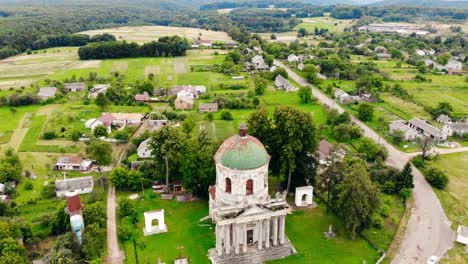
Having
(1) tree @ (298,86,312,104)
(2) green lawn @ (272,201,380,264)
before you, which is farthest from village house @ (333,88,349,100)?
(2) green lawn @ (272,201,380,264)

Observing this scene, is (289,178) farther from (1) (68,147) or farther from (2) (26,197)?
(1) (68,147)

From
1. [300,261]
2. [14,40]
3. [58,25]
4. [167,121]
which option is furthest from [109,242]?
[58,25]

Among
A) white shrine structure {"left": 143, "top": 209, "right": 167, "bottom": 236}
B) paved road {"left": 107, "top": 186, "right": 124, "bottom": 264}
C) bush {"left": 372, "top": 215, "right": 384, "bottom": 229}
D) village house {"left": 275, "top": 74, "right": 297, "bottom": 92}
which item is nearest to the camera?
paved road {"left": 107, "top": 186, "right": 124, "bottom": 264}

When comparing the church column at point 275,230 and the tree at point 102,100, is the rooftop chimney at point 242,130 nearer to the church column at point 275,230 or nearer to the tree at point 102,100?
the church column at point 275,230

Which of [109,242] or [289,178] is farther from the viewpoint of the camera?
[289,178]

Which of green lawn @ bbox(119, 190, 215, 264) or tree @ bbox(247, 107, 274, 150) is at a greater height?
tree @ bbox(247, 107, 274, 150)

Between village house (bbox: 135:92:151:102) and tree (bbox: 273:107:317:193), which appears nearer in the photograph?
tree (bbox: 273:107:317:193)

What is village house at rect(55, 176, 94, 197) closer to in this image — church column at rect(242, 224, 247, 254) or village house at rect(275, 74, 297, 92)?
church column at rect(242, 224, 247, 254)
